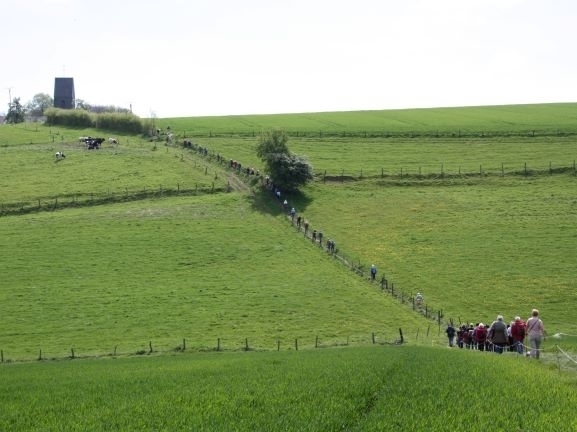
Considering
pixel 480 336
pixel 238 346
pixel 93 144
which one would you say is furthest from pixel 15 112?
pixel 480 336

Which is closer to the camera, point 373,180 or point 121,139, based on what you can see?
point 373,180

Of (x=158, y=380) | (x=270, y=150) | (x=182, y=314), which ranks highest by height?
(x=270, y=150)

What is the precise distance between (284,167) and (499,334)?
58264 mm

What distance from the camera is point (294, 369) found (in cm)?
2753

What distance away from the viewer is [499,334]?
30188 millimetres

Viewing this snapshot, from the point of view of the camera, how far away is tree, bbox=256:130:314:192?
285 feet

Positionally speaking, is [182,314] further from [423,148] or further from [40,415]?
[423,148]

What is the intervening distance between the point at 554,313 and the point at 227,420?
4040 centimetres

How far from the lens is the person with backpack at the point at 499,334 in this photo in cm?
3008

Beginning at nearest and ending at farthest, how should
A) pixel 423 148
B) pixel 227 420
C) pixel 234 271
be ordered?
pixel 227 420 < pixel 234 271 < pixel 423 148

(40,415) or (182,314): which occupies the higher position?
(40,415)

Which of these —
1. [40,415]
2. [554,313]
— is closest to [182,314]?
[554,313]

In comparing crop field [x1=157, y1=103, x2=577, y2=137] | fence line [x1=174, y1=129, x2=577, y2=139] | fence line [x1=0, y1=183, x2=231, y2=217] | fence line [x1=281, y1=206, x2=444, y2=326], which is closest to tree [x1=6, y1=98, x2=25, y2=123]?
crop field [x1=157, y1=103, x2=577, y2=137]

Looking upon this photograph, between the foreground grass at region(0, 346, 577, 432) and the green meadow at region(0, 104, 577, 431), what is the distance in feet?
0.36
